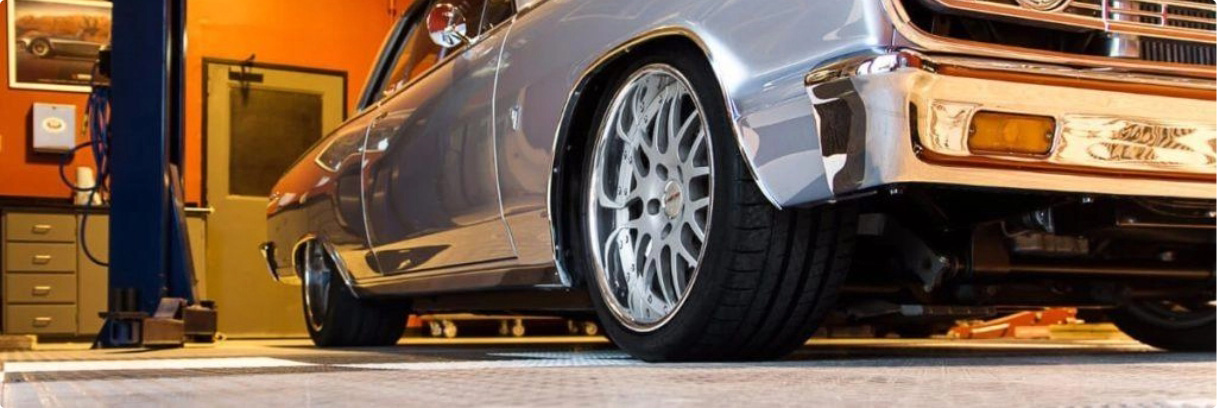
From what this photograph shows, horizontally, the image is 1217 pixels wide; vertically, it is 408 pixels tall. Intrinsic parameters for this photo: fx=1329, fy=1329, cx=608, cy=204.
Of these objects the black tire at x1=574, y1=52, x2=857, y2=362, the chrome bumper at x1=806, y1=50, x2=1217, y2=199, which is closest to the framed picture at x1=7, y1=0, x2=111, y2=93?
the black tire at x1=574, y1=52, x2=857, y2=362

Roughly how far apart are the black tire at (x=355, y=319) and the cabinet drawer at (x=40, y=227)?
4018 mm

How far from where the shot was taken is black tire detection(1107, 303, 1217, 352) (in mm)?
3525

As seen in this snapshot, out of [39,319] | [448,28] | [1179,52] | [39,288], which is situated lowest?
[39,319]

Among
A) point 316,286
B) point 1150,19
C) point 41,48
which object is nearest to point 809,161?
point 1150,19

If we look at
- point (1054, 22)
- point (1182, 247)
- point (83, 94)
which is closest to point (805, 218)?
point (1054, 22)

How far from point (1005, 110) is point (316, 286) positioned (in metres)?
3.08

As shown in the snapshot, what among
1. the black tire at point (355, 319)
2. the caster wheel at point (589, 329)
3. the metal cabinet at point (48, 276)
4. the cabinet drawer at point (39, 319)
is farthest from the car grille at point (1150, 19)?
the cabinet drawer at point (39, 319)

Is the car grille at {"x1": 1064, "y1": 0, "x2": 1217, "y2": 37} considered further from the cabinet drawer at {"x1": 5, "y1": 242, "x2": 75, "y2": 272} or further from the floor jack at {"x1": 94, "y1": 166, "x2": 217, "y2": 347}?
the cabinet drawer at {"x1": 5, "y1": 242, "x2": 75, "y2": 272}

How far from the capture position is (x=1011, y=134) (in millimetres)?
2020

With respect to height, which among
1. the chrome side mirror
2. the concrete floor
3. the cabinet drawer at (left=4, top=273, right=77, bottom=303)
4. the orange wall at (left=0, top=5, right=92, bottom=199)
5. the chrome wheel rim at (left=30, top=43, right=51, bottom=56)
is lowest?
the concrete floor

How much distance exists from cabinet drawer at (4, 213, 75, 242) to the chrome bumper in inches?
264

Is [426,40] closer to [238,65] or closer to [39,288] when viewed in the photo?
[39,288]

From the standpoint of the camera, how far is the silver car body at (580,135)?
1.99 meters

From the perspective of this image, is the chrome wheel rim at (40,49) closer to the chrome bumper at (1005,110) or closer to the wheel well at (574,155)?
the wheel well at (574,155)
